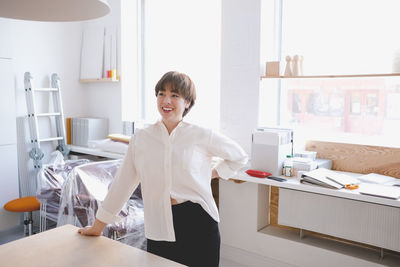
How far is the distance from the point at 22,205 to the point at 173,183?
213 cm

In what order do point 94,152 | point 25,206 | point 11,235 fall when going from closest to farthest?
1. point 25,206
2. point 11,235
3. point 94,152

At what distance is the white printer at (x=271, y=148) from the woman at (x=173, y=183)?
0.93 meters

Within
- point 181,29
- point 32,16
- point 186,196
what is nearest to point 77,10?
point 32,16

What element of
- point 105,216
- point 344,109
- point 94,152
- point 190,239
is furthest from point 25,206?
point 344,109

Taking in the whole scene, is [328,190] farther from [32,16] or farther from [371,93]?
[32,16]

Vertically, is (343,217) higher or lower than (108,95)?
lower

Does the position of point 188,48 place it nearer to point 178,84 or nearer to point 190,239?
point 178,84

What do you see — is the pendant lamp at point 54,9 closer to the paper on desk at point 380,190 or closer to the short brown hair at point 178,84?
the short brown hair at point 178,84

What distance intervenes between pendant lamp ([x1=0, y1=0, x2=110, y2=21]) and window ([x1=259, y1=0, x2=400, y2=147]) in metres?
2.03

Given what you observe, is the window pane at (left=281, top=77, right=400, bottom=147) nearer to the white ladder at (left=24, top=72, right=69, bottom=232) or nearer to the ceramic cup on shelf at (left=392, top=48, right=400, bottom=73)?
the ceramic cup on shelf at (left=392, top=48, right=400, bottom=73)

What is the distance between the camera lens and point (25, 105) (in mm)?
3754

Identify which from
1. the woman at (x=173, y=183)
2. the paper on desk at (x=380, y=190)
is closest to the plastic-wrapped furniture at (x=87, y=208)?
the woman at (x=173, y=183)

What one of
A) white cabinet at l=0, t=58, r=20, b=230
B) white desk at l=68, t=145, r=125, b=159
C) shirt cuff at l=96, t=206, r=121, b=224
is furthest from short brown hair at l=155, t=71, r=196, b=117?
white cabinet at l=0, t=58, r=20, b=230

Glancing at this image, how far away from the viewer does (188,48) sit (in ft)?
11.8
